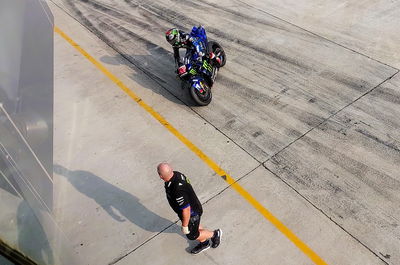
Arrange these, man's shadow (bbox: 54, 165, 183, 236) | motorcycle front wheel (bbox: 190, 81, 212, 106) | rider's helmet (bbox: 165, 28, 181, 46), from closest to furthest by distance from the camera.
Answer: man's shadow (bbox: 54, 165, 183, 236) → motorcycle front wheel (bbox: 190, 81, 212, 106) → rider's helmet (bbox: 165, 28, 181, 46)

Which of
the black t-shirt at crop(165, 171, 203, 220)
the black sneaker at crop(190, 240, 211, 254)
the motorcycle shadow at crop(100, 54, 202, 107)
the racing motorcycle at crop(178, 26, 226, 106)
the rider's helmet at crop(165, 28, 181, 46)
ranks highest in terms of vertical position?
the rider's helmet at crop(165, 28, 181, 46)

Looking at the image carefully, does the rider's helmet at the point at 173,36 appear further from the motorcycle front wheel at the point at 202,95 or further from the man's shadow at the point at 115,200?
the man's shadow at the point at 115,200

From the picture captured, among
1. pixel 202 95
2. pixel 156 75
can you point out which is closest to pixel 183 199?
pixel 202 95

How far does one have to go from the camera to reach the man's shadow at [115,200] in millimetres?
6984

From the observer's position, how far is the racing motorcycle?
909 cm

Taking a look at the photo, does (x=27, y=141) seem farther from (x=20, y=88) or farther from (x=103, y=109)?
(x=103, y=109)

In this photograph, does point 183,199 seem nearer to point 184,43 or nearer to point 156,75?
point 184,43

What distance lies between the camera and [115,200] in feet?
24.4

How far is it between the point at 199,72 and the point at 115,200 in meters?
3.74

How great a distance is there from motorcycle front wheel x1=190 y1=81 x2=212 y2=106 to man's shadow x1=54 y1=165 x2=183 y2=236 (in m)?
2.86

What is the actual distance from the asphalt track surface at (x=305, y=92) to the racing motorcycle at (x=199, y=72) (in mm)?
340

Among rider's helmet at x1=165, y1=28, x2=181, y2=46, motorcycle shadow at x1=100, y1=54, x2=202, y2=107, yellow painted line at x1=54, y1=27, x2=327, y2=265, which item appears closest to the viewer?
yellow painted line at x1=54, y1=27, x2=327, y2=265

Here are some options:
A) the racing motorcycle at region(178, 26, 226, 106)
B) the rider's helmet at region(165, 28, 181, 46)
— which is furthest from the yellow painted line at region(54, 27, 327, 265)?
the rider's helmet at region(165, 28, 181, 46)

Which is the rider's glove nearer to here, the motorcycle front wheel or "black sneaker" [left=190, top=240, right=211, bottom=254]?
the motorcycle front wheel
